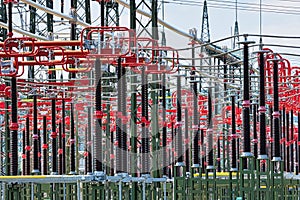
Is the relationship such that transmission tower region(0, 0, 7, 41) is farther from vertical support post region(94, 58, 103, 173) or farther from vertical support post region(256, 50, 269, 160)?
vertical support post region(256, 50, 269, 160)

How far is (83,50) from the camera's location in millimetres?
18312

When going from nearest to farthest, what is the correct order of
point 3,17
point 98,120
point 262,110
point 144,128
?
point 262,110
point 98,120
point 144,128
point 3,17

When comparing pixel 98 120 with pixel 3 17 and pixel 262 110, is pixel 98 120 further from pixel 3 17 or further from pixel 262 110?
pixel 3 17

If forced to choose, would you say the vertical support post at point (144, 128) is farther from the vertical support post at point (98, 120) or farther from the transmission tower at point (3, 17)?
the transmission tower at point (3, 17)

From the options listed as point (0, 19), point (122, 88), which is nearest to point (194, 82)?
point (122, 88)

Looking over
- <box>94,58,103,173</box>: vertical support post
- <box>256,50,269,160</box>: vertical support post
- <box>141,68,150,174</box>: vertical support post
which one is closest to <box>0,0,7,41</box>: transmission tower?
<box>141,68,150,174</box>: vertical support post

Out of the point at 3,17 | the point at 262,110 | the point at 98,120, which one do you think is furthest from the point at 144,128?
the point at 3,17

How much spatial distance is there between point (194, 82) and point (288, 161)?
10.3 meters

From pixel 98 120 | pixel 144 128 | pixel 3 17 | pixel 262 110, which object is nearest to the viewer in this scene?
pixel 262 110

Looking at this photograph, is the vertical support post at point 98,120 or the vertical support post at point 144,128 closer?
the vertical support post at point 98,120

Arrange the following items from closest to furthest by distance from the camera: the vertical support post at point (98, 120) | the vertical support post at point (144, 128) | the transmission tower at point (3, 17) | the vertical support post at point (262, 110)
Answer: the vertical support post at point (262, 110)
the vertical support post at point (98, 120)
the vertical support post at point (144, 128)
the transmission tower at point (3, 17)

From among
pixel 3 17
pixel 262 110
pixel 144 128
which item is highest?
pixel 3 17

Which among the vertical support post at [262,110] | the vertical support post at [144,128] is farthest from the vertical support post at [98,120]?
the vertical support post at [262,110]

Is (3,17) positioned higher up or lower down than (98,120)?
higher up
